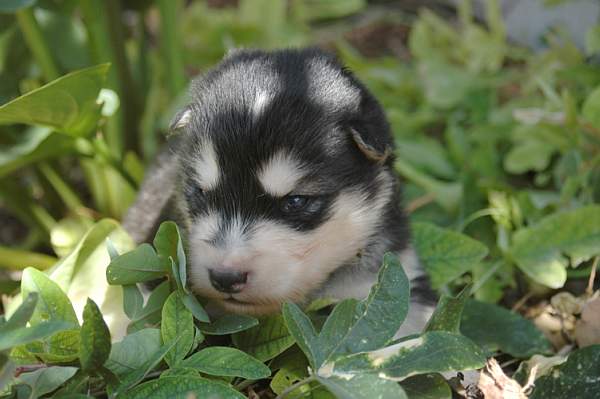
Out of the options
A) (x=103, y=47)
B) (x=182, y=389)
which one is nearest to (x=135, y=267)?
(x=182, y=389)

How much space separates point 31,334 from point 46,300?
1.58 ft

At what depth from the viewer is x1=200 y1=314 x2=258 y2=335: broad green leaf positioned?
2.38m

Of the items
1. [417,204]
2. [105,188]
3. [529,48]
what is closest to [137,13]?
[105,188]

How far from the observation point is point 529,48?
5703mm

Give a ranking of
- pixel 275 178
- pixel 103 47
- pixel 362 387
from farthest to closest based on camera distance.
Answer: pixel 103 47, pixel 275 178, pixel 362 387

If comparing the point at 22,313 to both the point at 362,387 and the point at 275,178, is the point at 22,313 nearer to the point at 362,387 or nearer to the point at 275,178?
the point at 362,387

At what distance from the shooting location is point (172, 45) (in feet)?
Answer: 15.2

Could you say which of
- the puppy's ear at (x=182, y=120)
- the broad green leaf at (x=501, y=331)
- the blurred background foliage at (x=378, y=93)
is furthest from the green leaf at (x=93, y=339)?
the broad green leaf at (x=501, y=331)

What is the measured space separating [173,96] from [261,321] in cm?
249

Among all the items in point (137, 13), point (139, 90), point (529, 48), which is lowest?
point (529, 48)

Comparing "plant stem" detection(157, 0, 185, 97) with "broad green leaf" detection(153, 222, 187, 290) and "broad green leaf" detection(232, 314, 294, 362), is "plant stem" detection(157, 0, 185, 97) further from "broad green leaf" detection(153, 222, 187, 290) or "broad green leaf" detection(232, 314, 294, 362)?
"broad green leaf" detection(232, 314, 294, 362)

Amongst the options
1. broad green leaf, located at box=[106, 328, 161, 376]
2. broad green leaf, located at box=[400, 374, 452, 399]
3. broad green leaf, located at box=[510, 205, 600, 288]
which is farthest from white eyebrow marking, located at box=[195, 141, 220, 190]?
broad green leaf, located at box=[510, 205, 600, 288]

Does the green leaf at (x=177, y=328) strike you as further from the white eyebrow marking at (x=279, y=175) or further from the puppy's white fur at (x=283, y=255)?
the white eyebrow marking at (x=279, y=175)

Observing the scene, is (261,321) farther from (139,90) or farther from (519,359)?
(139,90)
